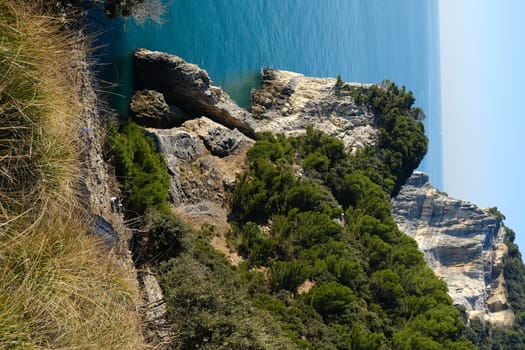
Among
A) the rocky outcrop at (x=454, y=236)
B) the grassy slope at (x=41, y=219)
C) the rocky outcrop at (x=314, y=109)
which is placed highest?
the rocky outcrop at (x=454, y=236)

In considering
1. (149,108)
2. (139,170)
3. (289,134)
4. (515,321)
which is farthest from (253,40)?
(515,321)

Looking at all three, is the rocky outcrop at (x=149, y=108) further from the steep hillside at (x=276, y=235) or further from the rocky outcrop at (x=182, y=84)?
the rocky outcrop at (x=182, y=84)

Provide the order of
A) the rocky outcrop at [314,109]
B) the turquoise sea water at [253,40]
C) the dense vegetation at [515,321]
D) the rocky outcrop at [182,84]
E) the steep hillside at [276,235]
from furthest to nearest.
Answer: the dense vegetation at [515,321] → the rocky outcrop at [314,109] → the rocky outcrop at [182,84] → the turquoise sea water at [253,40] → the steep hillside at [276,235]

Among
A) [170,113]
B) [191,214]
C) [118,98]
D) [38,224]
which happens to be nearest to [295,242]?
[191,214]

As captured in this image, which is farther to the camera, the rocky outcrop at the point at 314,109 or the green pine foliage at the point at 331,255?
the rocky outcrop at the point at 314,109

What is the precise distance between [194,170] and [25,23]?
11232mm

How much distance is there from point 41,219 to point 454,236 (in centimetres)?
3497

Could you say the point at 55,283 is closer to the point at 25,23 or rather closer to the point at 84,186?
the point at 25,23

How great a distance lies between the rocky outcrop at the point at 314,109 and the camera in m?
23.4

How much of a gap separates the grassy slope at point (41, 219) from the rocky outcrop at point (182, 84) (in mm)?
10243

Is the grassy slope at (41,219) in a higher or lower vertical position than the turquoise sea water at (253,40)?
lower

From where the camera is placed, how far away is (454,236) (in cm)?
3625

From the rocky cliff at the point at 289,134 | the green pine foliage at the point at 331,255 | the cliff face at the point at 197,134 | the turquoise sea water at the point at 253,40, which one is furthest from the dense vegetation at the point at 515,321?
the turquoise sea water at the point at 253,40

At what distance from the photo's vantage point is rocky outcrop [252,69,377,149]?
23.4 m
